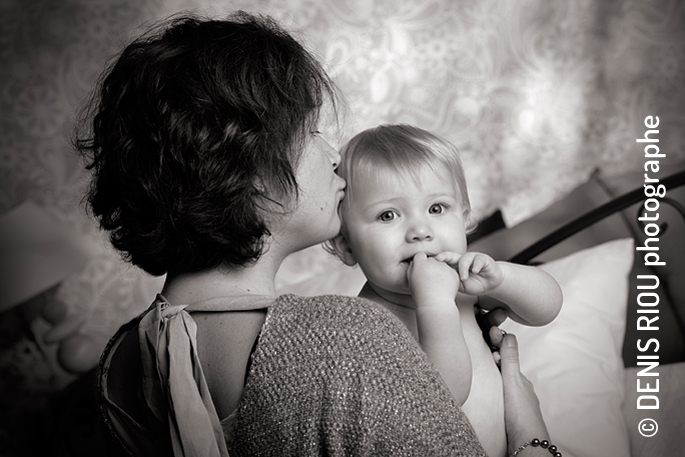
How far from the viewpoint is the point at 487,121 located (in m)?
2.96

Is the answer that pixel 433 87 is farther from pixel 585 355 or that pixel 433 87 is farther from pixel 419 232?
pixel 419 232

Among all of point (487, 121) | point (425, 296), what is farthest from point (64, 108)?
point (425, 296)

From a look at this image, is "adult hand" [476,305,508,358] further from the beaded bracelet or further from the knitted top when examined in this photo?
the knitted top

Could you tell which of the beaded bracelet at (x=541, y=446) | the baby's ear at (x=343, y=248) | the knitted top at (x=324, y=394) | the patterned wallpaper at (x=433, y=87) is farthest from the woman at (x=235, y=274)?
the patterned wallpaper at (x=433, y=87)

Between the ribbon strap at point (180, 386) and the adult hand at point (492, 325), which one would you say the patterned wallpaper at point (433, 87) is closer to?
the adult hand at point (492, 325)

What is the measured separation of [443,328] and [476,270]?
0.15 metres

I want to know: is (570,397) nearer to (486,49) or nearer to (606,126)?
(606,126)

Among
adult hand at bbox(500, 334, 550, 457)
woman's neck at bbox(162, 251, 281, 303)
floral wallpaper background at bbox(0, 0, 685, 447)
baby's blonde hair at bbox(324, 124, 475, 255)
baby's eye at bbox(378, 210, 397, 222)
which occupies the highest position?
floral wallpaper background at bbox(0, 0, 685, 447)

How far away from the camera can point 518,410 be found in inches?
59.4

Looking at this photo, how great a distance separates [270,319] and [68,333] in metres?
2.08

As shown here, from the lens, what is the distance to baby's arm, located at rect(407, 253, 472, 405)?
1.26 metres

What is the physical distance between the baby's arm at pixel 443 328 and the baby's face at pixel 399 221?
0.39ft

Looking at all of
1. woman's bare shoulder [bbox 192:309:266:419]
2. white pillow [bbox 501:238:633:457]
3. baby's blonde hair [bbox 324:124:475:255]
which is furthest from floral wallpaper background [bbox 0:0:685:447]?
woman's bare shoulder [bbox 192:309:266:419]

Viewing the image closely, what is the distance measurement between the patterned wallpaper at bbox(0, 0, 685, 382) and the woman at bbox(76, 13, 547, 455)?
159 centimetres
